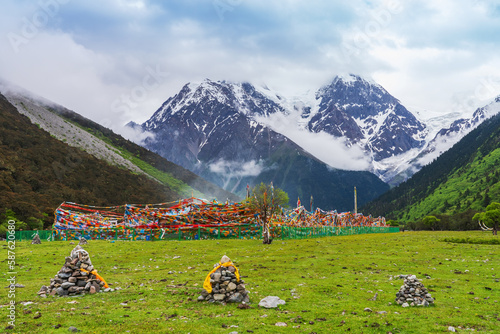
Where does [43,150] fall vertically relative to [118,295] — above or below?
above

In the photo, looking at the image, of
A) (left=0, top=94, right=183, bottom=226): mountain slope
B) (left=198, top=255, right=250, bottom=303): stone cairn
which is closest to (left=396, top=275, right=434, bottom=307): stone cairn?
(left=198, top=255, right=250, bottom=303): stone cairn

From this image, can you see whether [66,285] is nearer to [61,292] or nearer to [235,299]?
[61,292]

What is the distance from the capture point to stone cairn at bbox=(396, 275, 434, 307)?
1519cm

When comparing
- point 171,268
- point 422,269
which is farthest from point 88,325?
point 422,269

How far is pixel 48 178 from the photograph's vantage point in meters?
114

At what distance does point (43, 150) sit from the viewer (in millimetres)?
130625

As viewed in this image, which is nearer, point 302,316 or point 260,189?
point 302,316

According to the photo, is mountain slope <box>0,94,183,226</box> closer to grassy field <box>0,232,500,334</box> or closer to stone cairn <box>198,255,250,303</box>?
grassy field <box>0,232,500,334</box>

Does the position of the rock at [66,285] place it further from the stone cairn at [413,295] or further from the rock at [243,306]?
the stone cairn at [413,295]

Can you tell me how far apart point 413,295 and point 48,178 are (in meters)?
124

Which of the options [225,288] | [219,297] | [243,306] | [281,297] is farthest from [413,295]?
[219,297]

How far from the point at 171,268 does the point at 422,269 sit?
18.6m

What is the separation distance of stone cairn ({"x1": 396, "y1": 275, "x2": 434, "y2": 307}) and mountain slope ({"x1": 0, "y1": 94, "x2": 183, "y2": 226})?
77.8 metres

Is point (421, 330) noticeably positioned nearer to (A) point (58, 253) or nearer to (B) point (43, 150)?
(A) point (58, 253)
